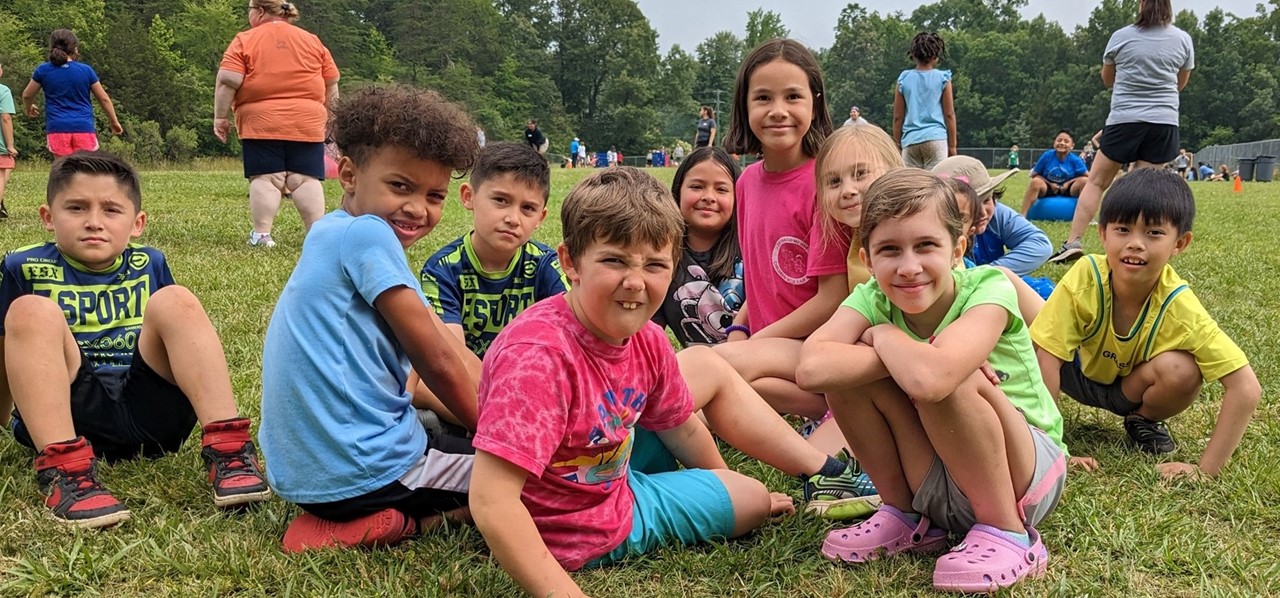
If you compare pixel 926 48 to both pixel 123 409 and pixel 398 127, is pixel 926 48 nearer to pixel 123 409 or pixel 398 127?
pixel 398 127

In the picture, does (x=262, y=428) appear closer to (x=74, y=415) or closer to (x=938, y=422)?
(x=74, y=415)

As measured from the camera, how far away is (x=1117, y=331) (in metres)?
3.14

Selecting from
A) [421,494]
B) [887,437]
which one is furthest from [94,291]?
[887,437]

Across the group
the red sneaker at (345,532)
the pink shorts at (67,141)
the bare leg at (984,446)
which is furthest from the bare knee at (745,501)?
the pink shorts at (67,141)

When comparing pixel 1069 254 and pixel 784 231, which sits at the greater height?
pixel 784 231

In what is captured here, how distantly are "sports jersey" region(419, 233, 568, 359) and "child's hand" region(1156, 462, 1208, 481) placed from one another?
2.10 meters

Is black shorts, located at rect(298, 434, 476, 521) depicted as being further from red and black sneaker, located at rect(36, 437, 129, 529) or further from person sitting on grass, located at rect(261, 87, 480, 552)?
red and black sneaker, located at rect(36, 437, 129, 529)

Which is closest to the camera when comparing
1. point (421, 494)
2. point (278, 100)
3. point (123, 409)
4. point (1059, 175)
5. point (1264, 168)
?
point (421, 494)

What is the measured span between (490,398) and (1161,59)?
6.95m

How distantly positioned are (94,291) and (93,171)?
395mm

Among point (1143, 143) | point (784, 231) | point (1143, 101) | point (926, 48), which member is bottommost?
point (784, 231)

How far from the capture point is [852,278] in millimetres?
3129

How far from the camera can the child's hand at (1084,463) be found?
3.04m

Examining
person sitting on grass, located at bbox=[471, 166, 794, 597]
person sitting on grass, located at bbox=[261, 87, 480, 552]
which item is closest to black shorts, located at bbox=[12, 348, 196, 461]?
person sitting on grass, located at bbox=[261, 87, 480, 552]
